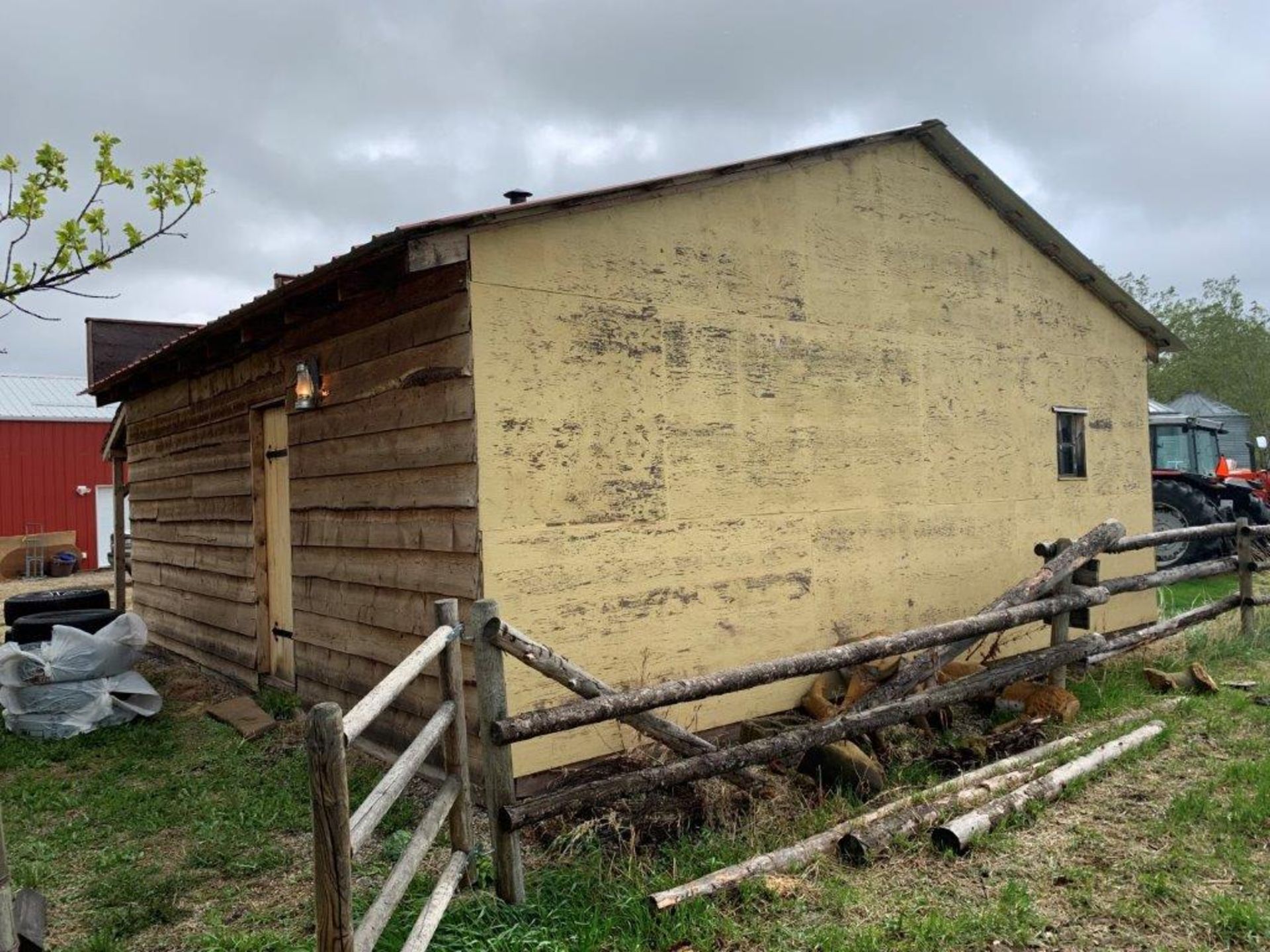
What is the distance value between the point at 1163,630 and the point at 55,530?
2398 centimetres

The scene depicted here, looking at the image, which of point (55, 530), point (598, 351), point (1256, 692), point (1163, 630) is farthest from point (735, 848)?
point (55, 530)

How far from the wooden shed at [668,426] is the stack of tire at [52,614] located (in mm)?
1047

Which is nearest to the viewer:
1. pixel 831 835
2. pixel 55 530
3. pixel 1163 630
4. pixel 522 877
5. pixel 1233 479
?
pixel 522 877

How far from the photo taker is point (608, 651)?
5223mm

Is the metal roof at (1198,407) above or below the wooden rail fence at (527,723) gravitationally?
above

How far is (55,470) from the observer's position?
890 inches

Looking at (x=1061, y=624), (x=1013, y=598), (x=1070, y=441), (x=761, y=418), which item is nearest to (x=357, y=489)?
(x=761, y=418)

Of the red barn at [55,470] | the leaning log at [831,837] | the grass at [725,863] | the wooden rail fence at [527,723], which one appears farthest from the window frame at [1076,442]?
the red barn at [55,470]

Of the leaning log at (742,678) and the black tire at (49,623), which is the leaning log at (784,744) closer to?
the leaning log at (742,678)

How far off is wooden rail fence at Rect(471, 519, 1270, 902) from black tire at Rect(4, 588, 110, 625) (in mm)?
6182

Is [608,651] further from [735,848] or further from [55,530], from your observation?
[55,530]

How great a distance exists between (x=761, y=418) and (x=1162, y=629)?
4.20 m

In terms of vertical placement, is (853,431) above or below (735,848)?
above

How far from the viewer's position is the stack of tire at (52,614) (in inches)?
290
